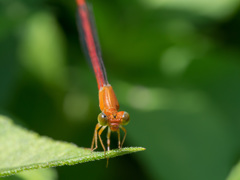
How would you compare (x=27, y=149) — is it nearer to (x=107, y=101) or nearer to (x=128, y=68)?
(x=107, y=101)

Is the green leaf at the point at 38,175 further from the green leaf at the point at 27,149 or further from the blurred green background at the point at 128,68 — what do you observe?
the blurred green background at the point at 128,68

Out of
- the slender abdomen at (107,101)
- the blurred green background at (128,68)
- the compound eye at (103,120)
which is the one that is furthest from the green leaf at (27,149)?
the blurred green background at (128,68)

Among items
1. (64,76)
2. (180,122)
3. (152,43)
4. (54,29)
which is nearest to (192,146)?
(180,122)

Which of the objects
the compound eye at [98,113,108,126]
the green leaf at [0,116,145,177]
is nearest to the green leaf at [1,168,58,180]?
the green leaf at [0,116,145,177]

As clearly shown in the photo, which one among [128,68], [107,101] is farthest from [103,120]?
[128,68]

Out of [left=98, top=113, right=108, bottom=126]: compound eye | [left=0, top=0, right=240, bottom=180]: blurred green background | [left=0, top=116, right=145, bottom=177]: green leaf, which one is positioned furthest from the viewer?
[left=0, top=0, right=240, bottom=180]: blurred green background

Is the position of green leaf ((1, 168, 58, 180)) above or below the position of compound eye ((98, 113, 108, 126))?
below

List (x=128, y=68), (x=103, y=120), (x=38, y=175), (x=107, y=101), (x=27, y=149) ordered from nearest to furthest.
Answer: (x=27, y=149) → (x=103, y=120) → (x=38, y=175) → (x=107, y=101) → (x=128, y=68)

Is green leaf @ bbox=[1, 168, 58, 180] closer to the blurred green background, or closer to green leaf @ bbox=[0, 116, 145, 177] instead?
green leaf @ bbox=[0, 116, 145, 177]

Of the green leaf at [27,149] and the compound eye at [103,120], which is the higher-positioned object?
the compound eye at [103,120]
